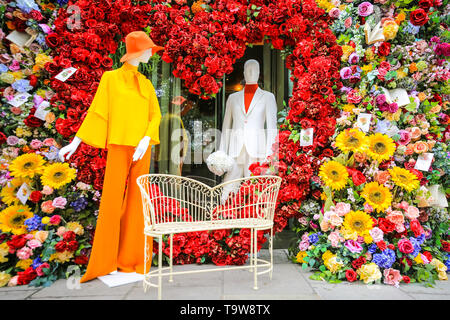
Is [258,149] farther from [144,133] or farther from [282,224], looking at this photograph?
[144,133]

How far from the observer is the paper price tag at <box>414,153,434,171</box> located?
323 centimetres

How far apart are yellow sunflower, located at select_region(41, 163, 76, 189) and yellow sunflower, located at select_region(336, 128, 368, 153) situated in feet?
9.10

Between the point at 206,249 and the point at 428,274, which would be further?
the point at 206,249

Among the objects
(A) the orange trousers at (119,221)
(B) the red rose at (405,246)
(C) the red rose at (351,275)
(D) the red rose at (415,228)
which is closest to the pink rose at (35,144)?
(A) the orange trousers at (119,221)

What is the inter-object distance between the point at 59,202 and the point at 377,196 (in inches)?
125

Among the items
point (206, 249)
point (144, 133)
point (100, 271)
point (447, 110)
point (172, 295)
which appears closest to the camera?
point (172, 295)

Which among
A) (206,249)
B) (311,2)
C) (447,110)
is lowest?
(206,249)

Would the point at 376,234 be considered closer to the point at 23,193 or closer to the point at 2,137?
the point at 23,193

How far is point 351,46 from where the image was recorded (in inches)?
135

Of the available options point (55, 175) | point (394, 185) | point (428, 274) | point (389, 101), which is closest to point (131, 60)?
point (55, 175)

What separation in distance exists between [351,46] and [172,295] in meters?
3.18

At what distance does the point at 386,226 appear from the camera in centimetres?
300

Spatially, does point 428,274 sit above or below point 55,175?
below

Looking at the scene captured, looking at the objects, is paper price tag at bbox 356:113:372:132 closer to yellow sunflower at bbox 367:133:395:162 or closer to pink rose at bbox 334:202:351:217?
yellow sunflower at bbox 367:133:395:162
